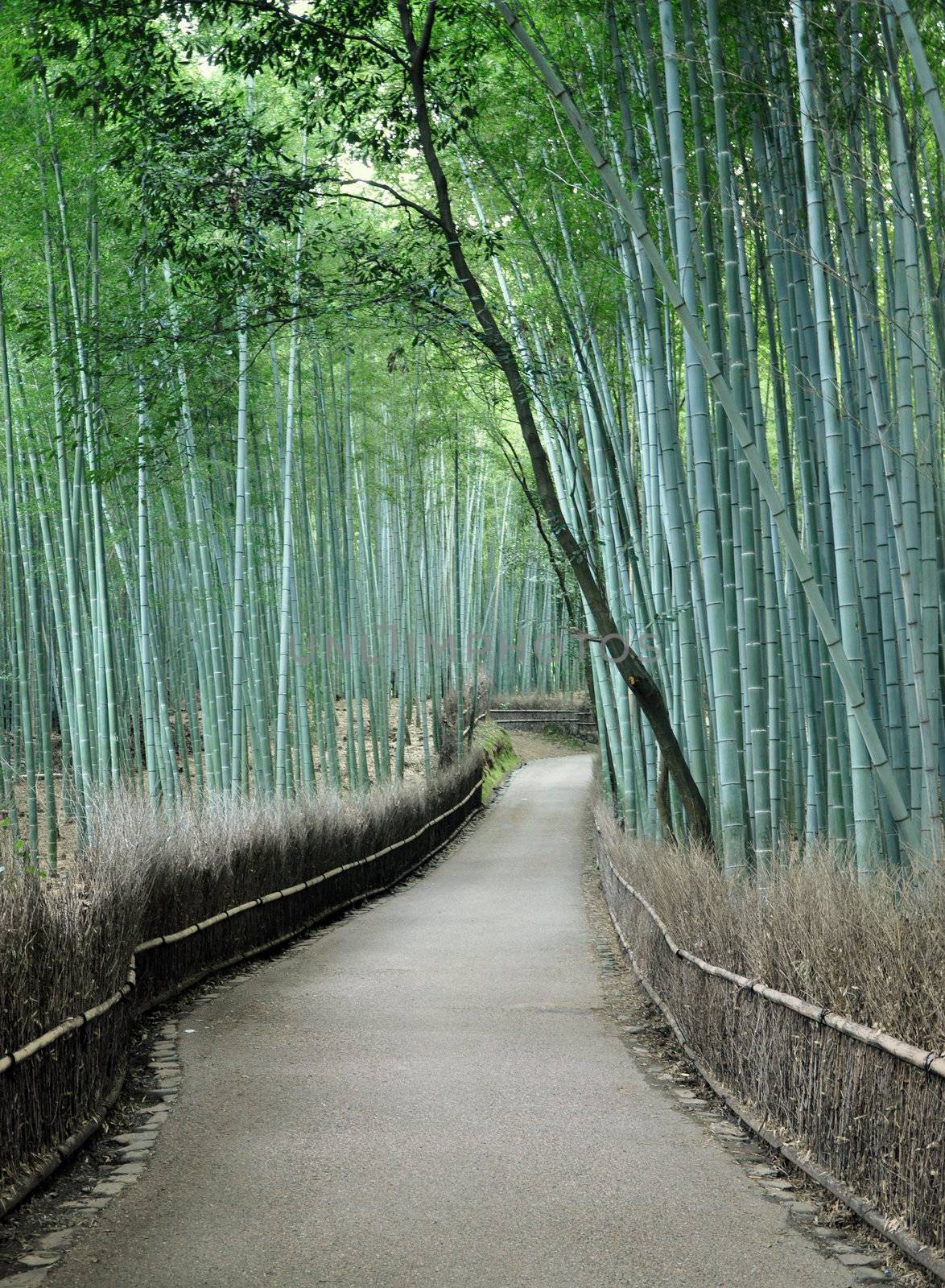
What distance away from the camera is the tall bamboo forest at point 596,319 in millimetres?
4129

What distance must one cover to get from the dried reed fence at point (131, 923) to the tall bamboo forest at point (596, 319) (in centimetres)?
64

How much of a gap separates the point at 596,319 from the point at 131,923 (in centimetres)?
462

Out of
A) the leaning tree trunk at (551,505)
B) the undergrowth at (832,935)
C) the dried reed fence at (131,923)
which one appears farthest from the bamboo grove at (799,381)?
the dried reed fence at (131,923)

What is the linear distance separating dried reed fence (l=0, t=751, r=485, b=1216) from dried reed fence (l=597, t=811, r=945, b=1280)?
1.83 metres

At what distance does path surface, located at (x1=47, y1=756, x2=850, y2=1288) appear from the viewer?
2.51m

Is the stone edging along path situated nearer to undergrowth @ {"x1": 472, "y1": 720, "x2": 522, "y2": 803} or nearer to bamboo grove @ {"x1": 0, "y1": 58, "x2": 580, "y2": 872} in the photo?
bamboo grove @ {"x1": 0, "y1": 58, "x2": 580, "y2": 872}

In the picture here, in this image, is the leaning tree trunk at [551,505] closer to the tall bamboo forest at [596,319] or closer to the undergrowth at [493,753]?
the tall bamboo forest at [596,319]

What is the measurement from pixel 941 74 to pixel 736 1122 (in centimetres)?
391

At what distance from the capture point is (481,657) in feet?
77.5

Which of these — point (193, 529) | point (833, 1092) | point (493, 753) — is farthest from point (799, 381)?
point (493, 753)

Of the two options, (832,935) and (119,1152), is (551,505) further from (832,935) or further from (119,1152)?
(119,1152)

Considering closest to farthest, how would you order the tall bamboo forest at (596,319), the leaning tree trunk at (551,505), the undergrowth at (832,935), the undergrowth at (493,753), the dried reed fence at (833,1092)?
the dried reed fence at (833,1092) < the undergrowth at (832,935) < the tall bamboo forest at (596,319) < the leaning tree trunk at (551,505) < the undergrowth at (493,753)

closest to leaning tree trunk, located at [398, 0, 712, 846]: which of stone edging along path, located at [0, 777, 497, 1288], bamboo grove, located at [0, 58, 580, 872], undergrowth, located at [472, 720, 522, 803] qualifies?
bamboo grove, located at [0, 58, 580, 872]

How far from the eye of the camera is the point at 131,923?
14.4 ft
